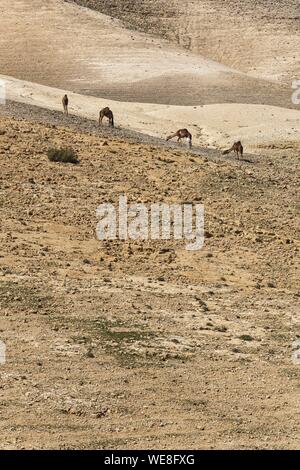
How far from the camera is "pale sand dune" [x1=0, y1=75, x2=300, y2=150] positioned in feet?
128

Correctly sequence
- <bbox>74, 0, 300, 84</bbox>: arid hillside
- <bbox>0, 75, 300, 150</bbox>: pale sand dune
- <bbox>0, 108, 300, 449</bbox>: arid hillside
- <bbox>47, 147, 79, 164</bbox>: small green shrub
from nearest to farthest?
<bbox>0, 108, 300, 449</bbox>: arid hillside, <bbox>47, 147, 79, 164</bbox>: small green shrub, <bbox>0, 75, 300, 150</bbox>: pale sand dune, <bbox>74, 0, 300, 84</bbox>: arid hillside

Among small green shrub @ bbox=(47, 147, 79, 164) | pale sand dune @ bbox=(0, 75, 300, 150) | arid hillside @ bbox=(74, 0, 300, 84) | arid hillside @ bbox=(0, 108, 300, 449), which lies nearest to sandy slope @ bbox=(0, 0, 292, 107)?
pale sand dune @ bbox=(0, 75, 300, 150)

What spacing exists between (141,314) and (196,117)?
30900 millimetres

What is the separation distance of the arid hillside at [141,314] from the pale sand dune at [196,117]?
45.6 feet

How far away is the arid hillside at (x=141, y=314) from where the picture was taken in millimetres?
11773

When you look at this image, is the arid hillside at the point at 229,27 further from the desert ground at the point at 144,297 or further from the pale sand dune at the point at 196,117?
the desert ground at the point at 144,297

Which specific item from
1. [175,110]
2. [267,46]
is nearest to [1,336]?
[175,110]

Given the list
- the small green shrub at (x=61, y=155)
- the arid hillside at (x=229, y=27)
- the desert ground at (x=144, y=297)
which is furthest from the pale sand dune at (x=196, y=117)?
the arid hillside at (x=229, y=27)

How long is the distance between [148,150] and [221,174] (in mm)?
2532

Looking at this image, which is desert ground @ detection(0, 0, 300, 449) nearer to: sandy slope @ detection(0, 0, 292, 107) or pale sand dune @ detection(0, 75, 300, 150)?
pale sand dune @ detection(0, 75, 300, 150)

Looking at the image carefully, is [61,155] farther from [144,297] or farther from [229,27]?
[229,27]

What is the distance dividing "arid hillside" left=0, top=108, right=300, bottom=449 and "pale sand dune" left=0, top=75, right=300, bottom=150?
13902 millimetres

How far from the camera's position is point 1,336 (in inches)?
547

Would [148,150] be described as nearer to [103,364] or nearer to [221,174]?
[221,174]
